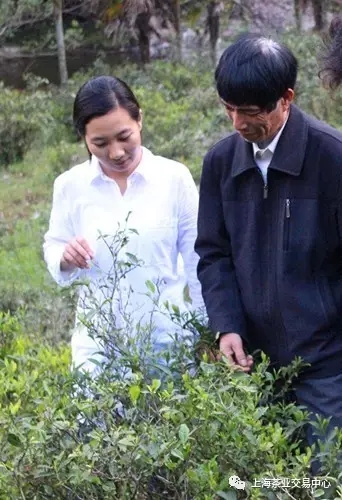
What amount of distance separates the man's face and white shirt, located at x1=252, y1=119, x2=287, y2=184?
1.5 inches

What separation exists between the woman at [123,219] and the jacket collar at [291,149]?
468mm

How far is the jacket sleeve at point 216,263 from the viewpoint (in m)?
2.85

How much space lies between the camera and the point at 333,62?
2.92 meters

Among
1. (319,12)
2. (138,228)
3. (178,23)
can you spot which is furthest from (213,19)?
(138,228)

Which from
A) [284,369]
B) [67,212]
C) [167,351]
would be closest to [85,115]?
[67,212]

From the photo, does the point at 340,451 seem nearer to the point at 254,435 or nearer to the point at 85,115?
the point at 254,435

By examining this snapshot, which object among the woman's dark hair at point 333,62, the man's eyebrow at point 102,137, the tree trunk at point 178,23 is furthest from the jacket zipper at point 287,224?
the tree trunk at point 178,23

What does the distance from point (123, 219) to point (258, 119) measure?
695 millimetres

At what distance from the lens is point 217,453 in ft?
8.18

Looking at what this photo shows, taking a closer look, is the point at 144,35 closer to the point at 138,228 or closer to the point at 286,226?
the point at 138,228

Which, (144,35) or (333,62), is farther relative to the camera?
(144,35)

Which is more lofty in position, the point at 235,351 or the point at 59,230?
the point at 59,230

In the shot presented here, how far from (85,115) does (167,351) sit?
0.77 metres

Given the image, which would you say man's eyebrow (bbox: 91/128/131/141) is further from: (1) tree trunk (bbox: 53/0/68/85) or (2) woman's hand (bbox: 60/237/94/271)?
(1) tree trunk (bbox: 53/0/68/85)
